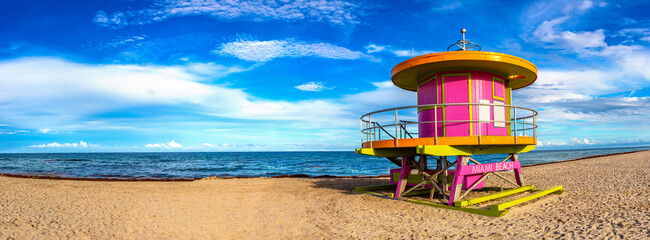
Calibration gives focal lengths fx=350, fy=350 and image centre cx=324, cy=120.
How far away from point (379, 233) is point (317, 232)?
1.37 meters

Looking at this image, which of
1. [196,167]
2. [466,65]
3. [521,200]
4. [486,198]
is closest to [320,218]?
[486,198]

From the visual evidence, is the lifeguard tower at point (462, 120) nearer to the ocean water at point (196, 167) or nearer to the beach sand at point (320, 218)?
the beach sand at point (320, 218)

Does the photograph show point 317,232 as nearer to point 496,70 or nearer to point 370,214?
point 370,214

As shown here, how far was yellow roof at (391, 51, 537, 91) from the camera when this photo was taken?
926 cm

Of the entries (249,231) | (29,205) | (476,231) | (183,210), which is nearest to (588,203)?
(476,231)

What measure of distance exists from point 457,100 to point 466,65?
999 mm

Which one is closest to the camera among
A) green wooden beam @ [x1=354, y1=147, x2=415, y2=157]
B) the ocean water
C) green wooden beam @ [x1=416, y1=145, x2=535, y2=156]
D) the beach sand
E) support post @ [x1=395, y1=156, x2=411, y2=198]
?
the beach sand

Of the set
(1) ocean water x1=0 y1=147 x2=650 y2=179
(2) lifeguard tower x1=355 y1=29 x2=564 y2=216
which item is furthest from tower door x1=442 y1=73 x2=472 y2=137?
(1) ocean water x1=0 y1=147 x2=650 y2=179

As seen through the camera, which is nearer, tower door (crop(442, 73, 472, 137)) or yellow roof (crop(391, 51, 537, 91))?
yellow roof (crop(391, 51, 537, 91))

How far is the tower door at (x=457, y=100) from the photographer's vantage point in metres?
9.76

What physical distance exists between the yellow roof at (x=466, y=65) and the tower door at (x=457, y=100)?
299 mm

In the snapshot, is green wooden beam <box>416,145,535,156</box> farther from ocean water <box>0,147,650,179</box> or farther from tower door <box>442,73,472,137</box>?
ocean water <box>0,147,650,179</box>

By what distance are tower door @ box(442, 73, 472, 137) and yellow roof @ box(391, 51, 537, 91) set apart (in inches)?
11.8

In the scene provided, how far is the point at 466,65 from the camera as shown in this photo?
967 centimetres
